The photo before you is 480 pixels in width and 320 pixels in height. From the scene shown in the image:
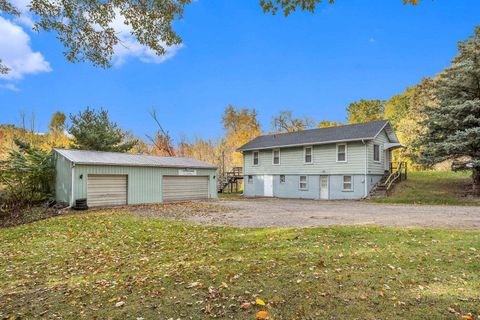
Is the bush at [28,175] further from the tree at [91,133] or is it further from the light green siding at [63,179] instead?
the tree at [91,133]

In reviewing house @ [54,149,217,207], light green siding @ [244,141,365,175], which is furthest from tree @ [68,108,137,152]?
light green siding @ [244,141,365,175]

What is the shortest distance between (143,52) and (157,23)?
89 centimetres

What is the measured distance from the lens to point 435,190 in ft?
66.0

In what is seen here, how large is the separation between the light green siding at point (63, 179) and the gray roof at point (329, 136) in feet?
50.8

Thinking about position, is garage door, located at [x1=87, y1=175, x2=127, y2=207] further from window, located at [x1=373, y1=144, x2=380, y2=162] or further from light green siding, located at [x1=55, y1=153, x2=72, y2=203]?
window, located at [x1=373, y1=144, x2=380, y2=162]

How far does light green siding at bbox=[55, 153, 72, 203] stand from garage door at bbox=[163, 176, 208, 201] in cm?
597

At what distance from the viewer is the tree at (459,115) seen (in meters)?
17.7

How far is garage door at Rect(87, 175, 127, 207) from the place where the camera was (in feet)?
57.6

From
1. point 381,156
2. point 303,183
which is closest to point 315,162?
point 303,183

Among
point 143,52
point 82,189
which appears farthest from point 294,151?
point 143,52

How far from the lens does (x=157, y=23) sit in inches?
256

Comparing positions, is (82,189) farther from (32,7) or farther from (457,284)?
(457,284)

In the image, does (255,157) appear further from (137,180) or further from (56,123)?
(56,123)

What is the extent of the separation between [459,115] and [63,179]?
23731mm
